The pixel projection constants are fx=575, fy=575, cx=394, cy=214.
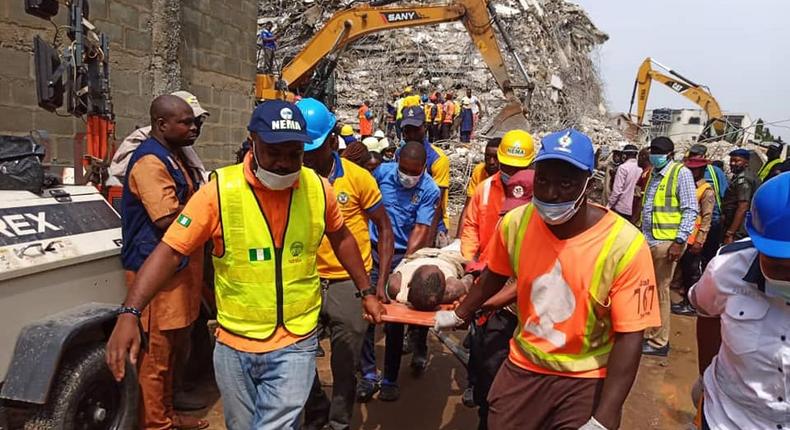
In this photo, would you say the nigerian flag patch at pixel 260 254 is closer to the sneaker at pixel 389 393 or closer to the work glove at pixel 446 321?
the work glove at pixel 446 321

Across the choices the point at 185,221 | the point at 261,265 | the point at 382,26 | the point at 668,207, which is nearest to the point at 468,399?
the point at 261,265

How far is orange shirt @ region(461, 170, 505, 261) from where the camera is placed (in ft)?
12.3

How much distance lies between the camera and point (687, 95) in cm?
2019

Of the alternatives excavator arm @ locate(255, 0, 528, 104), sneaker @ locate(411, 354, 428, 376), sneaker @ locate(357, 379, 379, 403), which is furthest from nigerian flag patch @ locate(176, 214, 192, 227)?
excavator arm @ locate(255, 0, 528, 104)

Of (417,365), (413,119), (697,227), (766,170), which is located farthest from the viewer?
(766,170)

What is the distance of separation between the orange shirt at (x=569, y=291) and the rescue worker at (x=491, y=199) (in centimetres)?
137

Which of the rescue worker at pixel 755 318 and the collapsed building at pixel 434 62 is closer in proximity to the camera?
the rescue worker at pixel 755 318

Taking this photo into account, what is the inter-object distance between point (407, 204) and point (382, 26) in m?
9.36

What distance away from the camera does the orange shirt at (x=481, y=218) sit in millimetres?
3744

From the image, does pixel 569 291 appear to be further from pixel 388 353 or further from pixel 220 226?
pixel 388 353

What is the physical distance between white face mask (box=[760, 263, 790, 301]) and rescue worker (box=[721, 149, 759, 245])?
5922mm

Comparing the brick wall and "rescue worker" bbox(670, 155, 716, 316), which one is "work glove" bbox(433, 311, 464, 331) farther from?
the brick wall

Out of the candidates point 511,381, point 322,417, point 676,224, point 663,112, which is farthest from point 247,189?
point 663,112

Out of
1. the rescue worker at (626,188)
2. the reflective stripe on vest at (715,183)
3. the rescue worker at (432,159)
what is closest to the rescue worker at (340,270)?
the rescue worker at (432,159)
